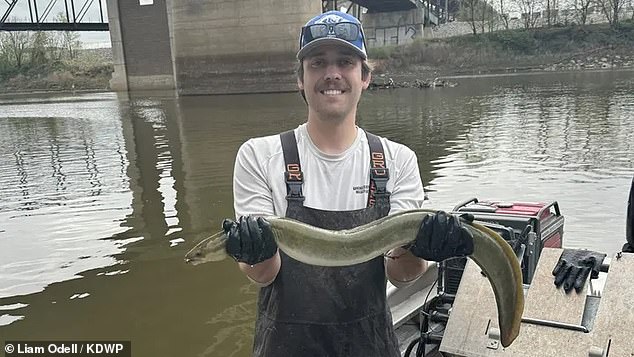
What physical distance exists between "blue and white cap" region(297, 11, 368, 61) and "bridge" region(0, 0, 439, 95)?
37264mm

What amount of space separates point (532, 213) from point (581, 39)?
6733 cm

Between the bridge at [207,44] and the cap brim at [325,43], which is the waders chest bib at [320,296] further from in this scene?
the bridge at [207,44]

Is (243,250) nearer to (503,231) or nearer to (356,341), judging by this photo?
(356,341)

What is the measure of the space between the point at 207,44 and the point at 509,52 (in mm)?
38515

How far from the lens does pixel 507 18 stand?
73.8m

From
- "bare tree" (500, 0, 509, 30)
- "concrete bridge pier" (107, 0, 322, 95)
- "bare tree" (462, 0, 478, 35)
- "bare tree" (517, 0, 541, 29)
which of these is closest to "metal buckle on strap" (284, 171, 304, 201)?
"concrete bridge pier" (107, 0, 322, 95)

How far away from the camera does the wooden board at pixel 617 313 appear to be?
3.09 meters

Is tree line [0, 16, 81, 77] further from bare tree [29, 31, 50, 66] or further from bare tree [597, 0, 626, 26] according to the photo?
bare tree [597, 0, 626, 26]

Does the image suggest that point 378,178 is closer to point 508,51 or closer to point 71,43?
point 508,51

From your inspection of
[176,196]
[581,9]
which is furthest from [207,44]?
[581,9]

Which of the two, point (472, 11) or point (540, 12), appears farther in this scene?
point (540, 12)

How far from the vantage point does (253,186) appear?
254cm

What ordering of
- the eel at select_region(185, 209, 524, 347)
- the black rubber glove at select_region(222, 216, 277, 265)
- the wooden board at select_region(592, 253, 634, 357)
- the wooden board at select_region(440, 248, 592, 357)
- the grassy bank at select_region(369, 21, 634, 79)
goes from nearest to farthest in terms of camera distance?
the black rubber glove at select_region(222, 216, 277, 265) → the eel at select_region(185, 209, 524, 347) → the wooden board at select_region(592, 253, 634, 357) → the wooden board at select_region(440, 248, 592, 357) → the grassy bank at select_region(369, 21, 634, 79)

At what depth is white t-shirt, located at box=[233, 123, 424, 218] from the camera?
2.54 metres
